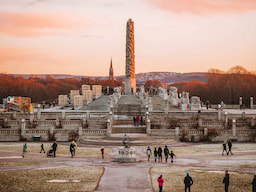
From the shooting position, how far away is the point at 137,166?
988 inches

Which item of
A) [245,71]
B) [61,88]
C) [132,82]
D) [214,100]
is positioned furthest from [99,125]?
[61,88]

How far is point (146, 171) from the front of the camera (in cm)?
2327

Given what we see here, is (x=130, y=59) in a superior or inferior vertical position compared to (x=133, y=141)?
superior

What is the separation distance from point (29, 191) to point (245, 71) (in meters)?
97.8

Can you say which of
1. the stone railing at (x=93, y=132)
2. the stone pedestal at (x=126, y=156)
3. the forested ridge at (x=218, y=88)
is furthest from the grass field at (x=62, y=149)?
the forested ridge at (x=218, y=88)

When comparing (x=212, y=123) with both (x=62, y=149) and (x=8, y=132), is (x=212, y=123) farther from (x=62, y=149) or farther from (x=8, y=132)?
(x=8, y=132)

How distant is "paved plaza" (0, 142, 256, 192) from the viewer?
19953 mm

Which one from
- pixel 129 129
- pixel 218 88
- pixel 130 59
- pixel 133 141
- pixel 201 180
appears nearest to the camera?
pixel 201 180

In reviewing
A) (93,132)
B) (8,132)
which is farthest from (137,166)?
(8,132)

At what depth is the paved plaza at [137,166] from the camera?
20.0 metres

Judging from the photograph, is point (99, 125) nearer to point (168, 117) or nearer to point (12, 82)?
point (168, 117)

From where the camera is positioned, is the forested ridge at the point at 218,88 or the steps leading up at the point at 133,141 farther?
the forested ridge at the point at 218,88

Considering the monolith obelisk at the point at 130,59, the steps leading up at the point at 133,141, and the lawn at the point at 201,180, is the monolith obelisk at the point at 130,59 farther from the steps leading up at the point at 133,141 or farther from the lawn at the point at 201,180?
the lawn at the point at 201,180

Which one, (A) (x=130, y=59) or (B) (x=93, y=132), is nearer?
(B) (x=93, y=132)
